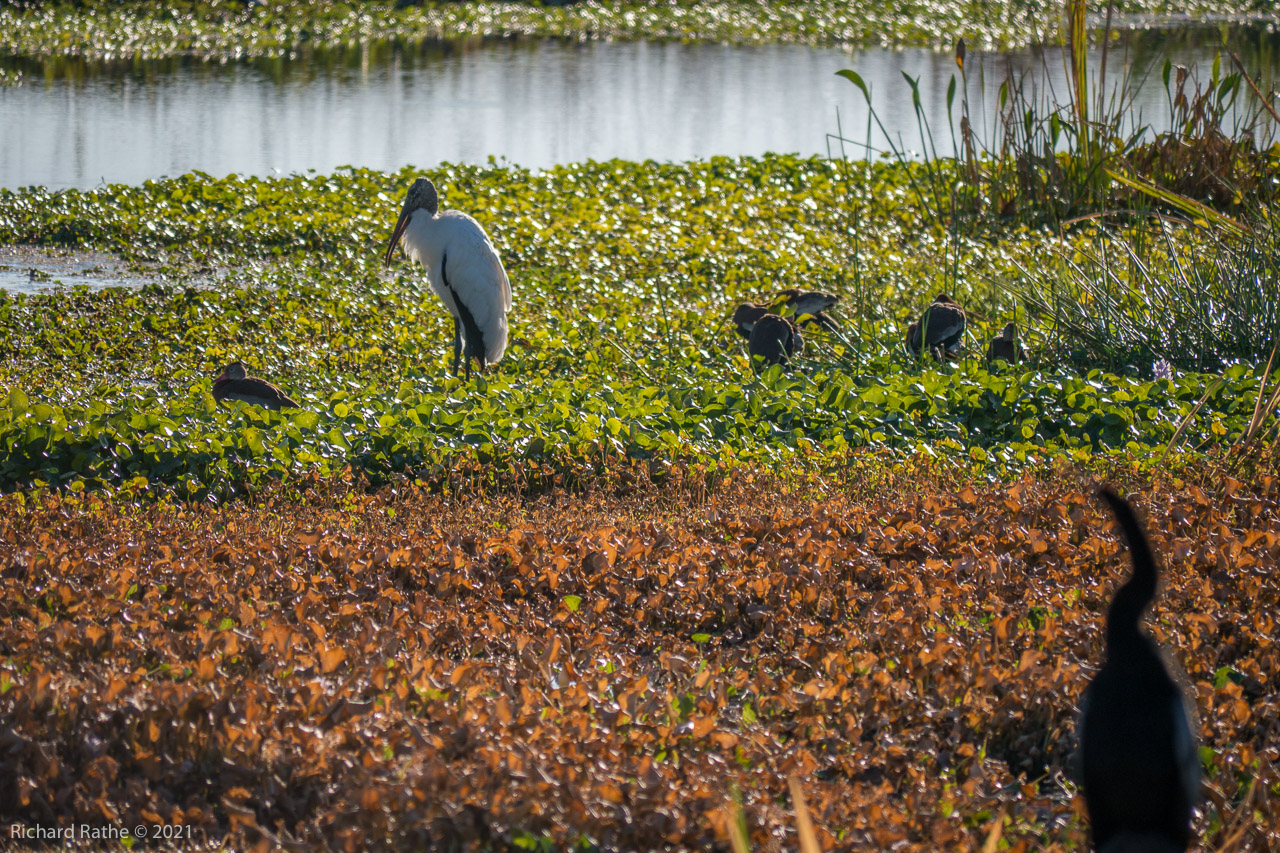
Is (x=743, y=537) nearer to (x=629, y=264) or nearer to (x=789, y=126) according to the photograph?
(x=629, y=264)

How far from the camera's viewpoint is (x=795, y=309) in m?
9.30

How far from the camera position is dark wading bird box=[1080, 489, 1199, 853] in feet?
9.00

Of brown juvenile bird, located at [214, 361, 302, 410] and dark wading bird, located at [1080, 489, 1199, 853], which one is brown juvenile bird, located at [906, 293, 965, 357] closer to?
brown juvenile bird, located at [214, 361, 302, 410]

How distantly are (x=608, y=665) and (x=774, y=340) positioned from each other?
4922 millimetres

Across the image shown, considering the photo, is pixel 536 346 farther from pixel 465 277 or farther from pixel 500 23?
pixel 500 23

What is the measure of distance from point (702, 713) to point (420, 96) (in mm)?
23634

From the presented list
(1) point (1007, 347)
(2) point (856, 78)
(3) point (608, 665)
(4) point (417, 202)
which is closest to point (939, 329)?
(1) point (1007, 347)

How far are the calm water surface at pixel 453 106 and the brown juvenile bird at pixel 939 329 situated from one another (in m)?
8.52

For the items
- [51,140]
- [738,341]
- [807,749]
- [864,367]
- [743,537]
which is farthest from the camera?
[51,140]

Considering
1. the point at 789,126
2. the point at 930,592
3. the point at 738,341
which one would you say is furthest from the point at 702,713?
the point at 789,126

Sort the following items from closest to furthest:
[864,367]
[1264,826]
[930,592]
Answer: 1. [1264,826]
2. [930,592]
3. [864,367]

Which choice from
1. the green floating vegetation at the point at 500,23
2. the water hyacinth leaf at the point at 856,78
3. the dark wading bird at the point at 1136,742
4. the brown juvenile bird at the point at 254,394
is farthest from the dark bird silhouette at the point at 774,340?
the green floating vegetation at the point at 500,23

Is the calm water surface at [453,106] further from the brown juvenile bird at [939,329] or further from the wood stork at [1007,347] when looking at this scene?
the wood stork at [1007,347]

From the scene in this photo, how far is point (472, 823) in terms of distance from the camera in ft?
9.48
